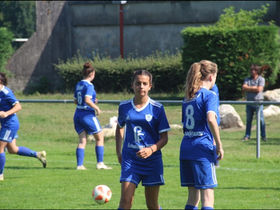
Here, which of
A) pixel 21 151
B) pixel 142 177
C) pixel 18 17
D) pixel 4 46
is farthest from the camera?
pixel 18 17

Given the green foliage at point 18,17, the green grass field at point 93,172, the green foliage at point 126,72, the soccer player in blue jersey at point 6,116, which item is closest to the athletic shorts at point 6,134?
the soccer player in blue jersey at point 6,116

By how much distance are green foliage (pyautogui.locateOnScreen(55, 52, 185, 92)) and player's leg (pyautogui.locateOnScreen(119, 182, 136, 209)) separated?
2375cm

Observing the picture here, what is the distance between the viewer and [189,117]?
7.06 m

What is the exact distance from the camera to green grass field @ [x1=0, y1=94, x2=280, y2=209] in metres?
→ 8.95

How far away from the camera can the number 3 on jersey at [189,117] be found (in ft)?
23.0

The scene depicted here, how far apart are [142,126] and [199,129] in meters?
0.64

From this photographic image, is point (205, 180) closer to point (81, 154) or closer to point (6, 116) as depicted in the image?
point (6, 116)

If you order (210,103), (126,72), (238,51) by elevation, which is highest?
(210,103)

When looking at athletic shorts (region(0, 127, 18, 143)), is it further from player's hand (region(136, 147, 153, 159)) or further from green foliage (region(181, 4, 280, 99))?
green foliage (region(181, 4, 280, 99))

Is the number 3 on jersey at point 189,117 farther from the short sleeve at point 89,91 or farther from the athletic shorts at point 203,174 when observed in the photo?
the short sleeve at point 89,91

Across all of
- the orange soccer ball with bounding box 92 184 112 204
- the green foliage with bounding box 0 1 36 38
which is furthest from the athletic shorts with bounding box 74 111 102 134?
the green foliage with bounding box 0 1 36 38

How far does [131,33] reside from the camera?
36844mm

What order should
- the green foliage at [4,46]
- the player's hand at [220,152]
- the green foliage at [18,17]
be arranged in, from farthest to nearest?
the green foliage at [18,17] < the green foliage at [4,46] < the player's hand at [220,152]

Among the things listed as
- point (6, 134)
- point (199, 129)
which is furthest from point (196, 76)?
point (6, 134)
